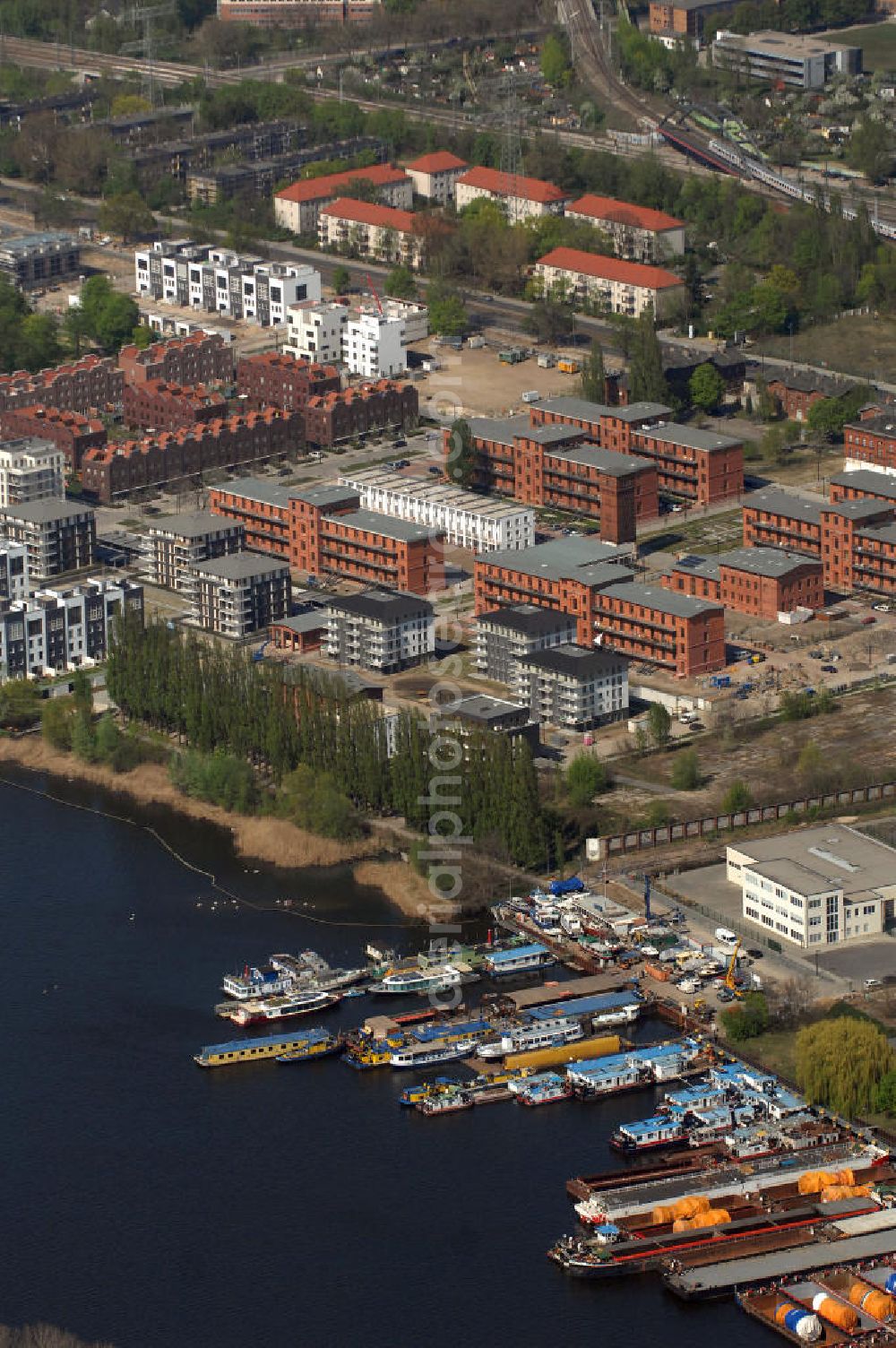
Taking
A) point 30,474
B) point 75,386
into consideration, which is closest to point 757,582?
point 30,474

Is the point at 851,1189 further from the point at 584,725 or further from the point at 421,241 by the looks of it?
the point at 421,241

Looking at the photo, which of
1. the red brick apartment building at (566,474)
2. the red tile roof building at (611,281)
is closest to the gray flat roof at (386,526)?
the red brick apartment building at (566,474)

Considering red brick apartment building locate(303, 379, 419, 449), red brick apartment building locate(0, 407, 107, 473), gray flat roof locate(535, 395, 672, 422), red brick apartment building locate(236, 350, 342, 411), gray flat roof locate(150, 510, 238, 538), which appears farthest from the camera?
red brick apartment building locate(236, 350, 342, 411)

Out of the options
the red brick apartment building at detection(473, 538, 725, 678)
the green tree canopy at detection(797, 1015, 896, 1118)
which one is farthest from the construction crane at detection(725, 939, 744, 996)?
the red brick apartment building at detection(473, 538, 725, 678)

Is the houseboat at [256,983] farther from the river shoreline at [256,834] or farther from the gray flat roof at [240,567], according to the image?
the gray flat roof at [240,567]

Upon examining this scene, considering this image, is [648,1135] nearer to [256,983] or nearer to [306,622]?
[256,983]

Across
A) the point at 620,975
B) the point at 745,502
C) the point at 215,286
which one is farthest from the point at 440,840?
the point at 215,286

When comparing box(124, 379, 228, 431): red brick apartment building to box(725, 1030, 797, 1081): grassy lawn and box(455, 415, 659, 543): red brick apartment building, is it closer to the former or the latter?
box(455, 415, 659, 543): red brick apartment building
